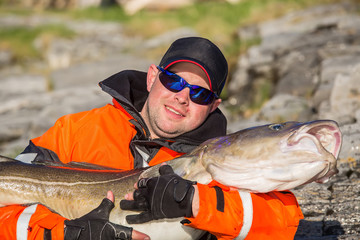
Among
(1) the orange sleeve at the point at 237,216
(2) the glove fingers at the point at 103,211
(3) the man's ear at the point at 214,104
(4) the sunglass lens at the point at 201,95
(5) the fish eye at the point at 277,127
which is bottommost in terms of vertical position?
(1) the orange sleeve at the point at 237,216

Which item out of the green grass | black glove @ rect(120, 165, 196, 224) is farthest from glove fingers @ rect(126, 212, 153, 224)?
the green grass

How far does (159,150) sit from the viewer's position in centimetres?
361

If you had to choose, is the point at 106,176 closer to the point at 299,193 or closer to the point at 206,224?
the point at 206,224

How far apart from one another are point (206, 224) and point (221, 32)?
1369 centimetres

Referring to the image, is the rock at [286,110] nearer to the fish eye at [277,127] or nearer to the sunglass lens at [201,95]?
the sunglass lens at [201,95]

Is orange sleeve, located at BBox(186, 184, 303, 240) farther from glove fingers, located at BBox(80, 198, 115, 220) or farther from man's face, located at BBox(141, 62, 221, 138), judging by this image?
man's face, located at BBox(141, 62, 221, 138)

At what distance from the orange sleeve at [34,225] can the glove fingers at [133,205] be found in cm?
37

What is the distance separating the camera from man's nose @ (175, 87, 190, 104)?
3.60 metres

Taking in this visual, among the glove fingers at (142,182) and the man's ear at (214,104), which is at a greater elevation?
the man's ear at (214,104)

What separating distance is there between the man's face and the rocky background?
1245 millimetres

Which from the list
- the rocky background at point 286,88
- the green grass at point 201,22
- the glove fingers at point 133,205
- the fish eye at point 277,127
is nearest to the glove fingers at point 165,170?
the glove fingers at point 133,205

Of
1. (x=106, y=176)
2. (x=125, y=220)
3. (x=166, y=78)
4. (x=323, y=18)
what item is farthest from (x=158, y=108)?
(x=323, y=18)

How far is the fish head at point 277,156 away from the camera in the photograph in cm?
249

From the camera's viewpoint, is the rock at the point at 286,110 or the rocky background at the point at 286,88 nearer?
the rocky background at the point at 286,88
